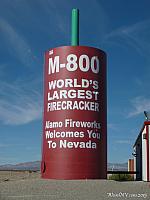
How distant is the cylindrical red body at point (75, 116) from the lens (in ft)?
80.3

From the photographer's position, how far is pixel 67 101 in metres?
24.9

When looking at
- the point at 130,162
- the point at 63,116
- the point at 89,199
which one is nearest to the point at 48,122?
the point at 63,116

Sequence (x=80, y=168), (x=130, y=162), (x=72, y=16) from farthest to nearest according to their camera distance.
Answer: (x=130, y=162) < (x=72, y=16) < (x=80, y=168)

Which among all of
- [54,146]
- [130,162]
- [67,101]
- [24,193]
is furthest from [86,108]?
[130,162]

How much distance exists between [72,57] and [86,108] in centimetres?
332

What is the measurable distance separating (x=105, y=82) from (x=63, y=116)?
3.88 meters

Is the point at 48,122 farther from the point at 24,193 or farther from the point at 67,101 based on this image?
the point at 24,193

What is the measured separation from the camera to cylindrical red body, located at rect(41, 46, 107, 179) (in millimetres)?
24469

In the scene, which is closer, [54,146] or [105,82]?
[54,146]

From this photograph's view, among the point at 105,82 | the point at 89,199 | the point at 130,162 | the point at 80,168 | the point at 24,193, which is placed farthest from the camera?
the point at 130,162

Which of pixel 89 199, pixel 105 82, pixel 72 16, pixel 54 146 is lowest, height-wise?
pixel 89 199

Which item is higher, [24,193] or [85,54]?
[85,54]

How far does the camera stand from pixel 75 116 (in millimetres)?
24688

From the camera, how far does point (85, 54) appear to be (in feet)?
83.7
